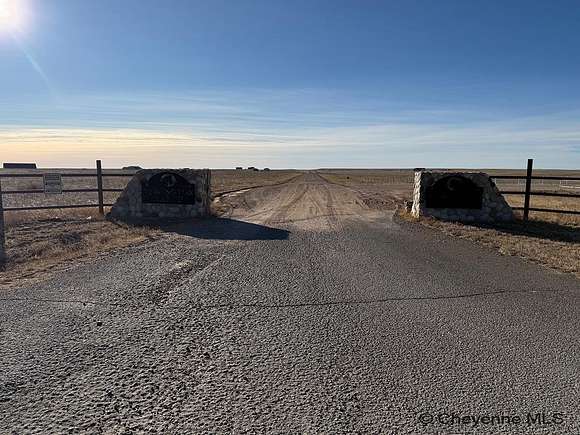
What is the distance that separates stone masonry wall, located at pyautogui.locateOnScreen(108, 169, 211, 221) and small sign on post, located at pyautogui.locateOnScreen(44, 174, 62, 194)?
1.67m

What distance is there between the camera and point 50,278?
596cm

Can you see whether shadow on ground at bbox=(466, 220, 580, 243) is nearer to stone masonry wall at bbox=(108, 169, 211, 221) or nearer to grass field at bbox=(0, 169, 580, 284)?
grass field at bbox=(0, 169, 580, 284)

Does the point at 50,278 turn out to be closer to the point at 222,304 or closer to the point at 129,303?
the point at 129,303

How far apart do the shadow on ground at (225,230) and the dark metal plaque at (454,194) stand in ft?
16.9

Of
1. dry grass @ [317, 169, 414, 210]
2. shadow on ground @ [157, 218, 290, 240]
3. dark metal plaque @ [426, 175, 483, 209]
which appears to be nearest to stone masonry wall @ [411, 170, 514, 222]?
dark metal plaque @ [426, 175, 483, 209]

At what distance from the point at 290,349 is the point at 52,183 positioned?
10.9m

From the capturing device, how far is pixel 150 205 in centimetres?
1293

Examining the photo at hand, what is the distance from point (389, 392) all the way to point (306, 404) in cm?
66

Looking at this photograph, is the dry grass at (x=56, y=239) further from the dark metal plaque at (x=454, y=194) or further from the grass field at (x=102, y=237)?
the dark metal plaque at (x=454, y=194)

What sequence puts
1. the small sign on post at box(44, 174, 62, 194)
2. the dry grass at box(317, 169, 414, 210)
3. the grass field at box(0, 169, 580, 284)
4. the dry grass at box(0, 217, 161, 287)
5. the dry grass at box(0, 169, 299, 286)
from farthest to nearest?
the dry grass at box(317, 169, 414, 210) < the small sign on post at box(44, 174, 62, 194) < the grass field at box(0, 169, 580, 284) < the dry grass at box(0, 169, 299, 286) < the dry grass at box(0, 217, 161, 287)

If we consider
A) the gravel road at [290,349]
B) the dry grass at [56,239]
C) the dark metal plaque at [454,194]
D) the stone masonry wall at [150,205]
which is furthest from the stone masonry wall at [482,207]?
the dry grass at [56,239]

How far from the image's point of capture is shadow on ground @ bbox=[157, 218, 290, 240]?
9891 mm

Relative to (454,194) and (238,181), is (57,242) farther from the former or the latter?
(238,181)

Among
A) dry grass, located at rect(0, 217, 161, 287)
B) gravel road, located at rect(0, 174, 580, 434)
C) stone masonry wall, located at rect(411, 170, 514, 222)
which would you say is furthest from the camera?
stone masonry wall, located at rect(411, 170, 514, 222)
